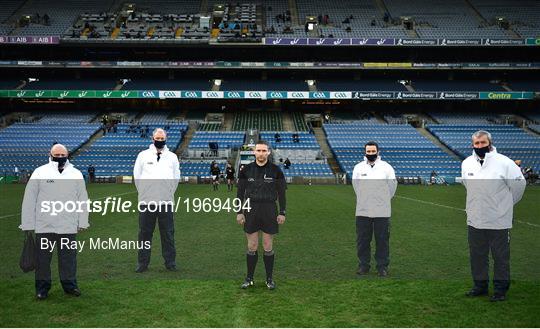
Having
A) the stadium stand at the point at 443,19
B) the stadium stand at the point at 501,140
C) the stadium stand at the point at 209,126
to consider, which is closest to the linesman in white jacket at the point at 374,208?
the stadium stand at the point at 501,140

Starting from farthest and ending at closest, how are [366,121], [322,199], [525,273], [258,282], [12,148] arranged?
1. [366,121]
2. [12,148]
3. [322,199]
4. [525,273]
5. [258,282]

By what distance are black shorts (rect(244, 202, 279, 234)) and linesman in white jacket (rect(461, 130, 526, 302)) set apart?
288 centimetres

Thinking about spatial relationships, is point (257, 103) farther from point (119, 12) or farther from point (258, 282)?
point (258, 282)

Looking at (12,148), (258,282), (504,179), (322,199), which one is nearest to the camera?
(504,179)

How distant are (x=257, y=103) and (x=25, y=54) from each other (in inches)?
1015

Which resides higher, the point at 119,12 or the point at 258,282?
the point at 119,12

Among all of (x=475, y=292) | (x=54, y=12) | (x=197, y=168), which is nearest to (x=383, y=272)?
(x=475, y=292)

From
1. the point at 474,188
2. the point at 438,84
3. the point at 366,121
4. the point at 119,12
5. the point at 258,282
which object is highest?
the point at 119,12

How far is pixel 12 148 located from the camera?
38781mm

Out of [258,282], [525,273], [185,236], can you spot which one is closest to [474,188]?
[525,273]

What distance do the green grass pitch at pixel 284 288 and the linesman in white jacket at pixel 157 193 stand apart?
0.55 metres

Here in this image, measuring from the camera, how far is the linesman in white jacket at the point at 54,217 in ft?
21.7

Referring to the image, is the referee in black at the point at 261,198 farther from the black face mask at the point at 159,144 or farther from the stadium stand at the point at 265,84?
the stadium stand at the point at 265,84

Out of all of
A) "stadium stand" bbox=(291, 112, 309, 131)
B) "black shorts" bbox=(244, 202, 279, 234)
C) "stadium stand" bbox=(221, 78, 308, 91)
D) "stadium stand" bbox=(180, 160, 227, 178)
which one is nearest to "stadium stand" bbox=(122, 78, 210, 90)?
"stadium stand" bbox=(221, 78, 308, 91)
